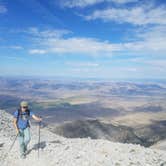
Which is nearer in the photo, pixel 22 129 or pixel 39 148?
pixel 22 129

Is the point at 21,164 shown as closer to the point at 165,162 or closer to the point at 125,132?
the point at 165,162

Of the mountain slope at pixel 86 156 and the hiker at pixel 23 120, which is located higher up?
the hiker at pixel 23 120

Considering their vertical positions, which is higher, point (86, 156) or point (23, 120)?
point (23, 120)

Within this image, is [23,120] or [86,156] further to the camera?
[86,156]

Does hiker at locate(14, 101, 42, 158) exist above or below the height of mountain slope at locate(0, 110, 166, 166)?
above

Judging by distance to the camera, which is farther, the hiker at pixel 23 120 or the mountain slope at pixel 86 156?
the hiker at pixel 23 120

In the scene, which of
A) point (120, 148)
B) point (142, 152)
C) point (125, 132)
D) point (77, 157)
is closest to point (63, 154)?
point (77, 157)

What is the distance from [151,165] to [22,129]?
26.4 feet

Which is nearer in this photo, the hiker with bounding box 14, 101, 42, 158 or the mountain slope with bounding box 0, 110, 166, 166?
the mountain slope with bounding box 0, 110, 166, 166

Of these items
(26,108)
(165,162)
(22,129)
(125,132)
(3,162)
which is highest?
(26,108)

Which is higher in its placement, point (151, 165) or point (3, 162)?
point (151, 165)

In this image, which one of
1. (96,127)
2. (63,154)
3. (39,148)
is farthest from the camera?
(96,127)

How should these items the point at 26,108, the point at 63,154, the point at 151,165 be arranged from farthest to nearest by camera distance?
the point at 63,154
the point at 26,108
the point at 151,165

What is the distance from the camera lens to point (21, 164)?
677 inches
